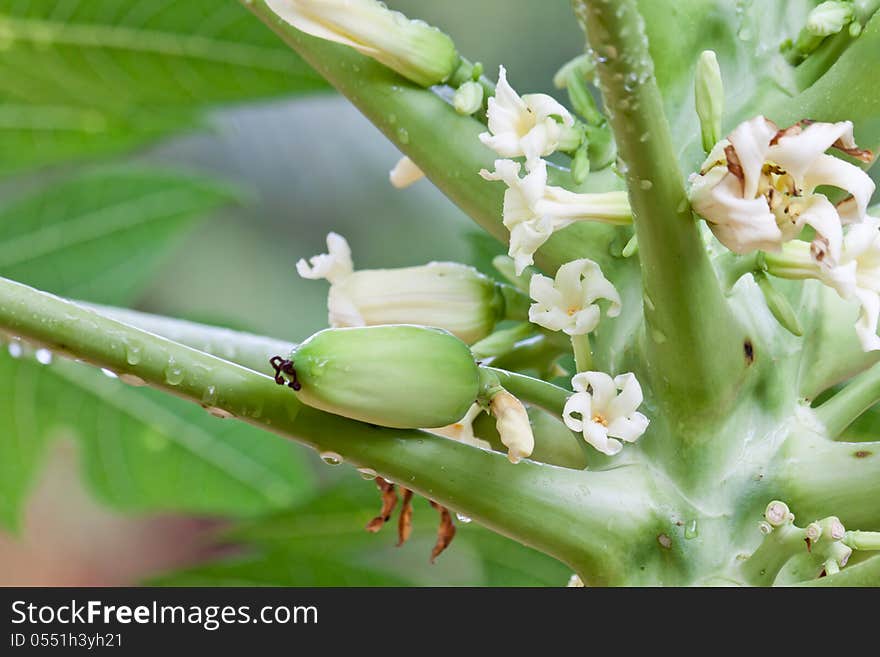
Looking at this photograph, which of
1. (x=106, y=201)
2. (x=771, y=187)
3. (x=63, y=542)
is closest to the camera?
(x=771, y=187)

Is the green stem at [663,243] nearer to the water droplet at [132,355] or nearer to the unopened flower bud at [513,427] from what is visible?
the unopened flower bud at [513,427]

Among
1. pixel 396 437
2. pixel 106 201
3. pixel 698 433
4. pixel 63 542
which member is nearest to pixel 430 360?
pixel 396 437

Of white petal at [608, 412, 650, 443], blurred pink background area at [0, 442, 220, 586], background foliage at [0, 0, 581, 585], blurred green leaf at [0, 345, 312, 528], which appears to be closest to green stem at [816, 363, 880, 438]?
white petal at [608, 412, 650, 443]

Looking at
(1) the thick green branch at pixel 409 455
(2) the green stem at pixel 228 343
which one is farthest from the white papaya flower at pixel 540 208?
(2) the green stem at pixel 228 343

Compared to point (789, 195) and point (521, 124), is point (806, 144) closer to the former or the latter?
point (789, 195)

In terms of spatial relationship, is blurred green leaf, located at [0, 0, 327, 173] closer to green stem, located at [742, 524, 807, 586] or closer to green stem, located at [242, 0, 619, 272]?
green stem, located at [242, 0, 619, 272]
